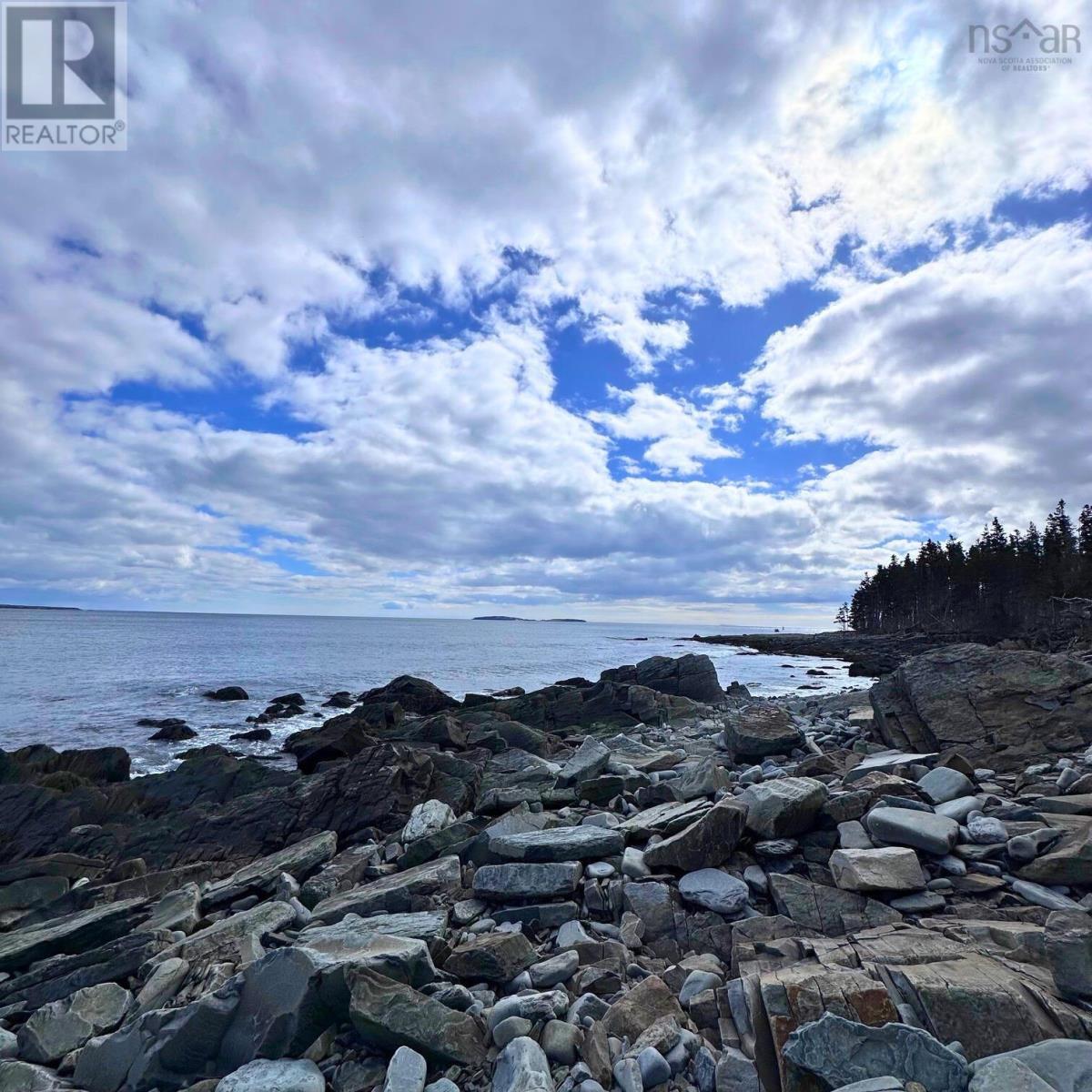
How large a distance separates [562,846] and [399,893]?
1752 mm

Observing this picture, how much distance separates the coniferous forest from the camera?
5953 centimetres

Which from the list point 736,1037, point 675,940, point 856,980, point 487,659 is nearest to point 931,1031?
point 856,980

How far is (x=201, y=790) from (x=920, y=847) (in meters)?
15.7

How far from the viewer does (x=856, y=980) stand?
12.0 feet

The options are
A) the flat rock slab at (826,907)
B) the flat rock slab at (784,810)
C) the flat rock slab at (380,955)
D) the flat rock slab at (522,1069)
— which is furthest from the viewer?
the flat rock slab at (784,810)

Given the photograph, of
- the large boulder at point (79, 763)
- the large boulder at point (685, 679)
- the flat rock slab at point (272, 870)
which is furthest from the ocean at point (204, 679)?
the flat rock slab at point (272, 870)

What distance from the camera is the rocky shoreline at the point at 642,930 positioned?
3547 millimetres

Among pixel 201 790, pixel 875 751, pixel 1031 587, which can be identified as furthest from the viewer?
pixel 1031 587

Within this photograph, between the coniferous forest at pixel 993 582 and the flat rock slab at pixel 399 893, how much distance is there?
5189 centimetres

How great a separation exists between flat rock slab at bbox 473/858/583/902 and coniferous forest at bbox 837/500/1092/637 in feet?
169

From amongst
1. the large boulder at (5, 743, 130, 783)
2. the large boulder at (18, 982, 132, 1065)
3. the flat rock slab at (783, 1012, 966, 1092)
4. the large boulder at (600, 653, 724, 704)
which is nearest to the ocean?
the large boulder at (5, 743, 130, 783)

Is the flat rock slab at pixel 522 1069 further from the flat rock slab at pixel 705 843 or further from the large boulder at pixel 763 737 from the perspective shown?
the large boulder at pixel 763 737

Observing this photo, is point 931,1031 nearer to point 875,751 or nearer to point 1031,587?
point 875,751

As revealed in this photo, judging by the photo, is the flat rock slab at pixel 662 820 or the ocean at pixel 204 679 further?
the ocean at pixel 204 679
